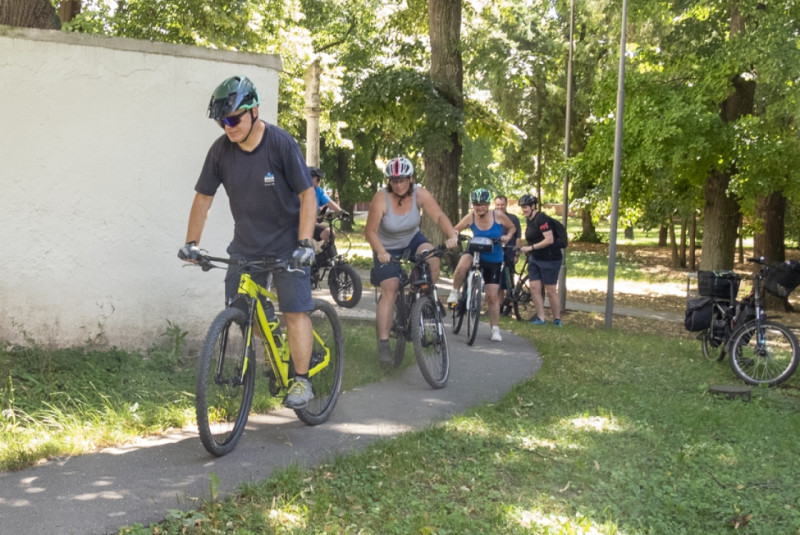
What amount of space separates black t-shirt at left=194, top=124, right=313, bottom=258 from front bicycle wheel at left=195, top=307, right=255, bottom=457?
502mm

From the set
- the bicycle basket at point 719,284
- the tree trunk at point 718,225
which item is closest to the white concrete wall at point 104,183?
the bicycle basket at point 719,284

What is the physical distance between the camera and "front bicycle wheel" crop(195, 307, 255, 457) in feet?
15.9

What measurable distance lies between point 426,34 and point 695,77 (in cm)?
844

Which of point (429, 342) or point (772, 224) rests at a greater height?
point (772, 224)

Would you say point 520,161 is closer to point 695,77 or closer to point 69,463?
point 695,77

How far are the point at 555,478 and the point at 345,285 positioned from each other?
823 centimetres

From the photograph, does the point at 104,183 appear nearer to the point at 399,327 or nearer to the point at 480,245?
the point at 399,327

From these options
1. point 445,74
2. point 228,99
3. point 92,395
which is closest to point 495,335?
point 92,395

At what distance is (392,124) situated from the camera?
20750 millimetres

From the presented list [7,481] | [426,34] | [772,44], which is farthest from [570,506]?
[426,34]

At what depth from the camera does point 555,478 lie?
5.08m

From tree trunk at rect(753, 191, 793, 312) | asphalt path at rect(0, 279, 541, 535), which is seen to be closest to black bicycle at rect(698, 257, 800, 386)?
asphalt path at rect(0, 279, 541, 535)

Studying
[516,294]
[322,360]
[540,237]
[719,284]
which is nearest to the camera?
[322,360]

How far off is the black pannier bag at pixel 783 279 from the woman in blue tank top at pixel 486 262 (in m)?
2.92
